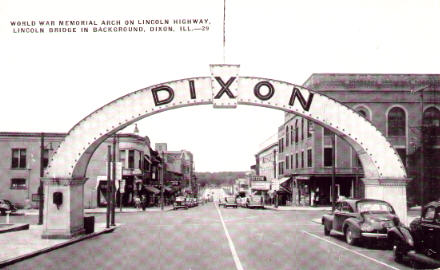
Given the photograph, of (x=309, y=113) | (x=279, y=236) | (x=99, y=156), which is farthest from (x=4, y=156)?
(x=309, y=113)

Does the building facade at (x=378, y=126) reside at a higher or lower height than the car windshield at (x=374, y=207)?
higher

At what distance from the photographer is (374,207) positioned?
17906 mm

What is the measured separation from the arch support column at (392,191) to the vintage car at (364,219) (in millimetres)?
255

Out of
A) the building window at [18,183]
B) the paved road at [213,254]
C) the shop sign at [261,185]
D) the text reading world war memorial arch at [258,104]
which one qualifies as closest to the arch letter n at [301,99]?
the text reading world war memorial arch at [258,104]

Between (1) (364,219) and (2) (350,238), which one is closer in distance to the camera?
(1) (364,219)

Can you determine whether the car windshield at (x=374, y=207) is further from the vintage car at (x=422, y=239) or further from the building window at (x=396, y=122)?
the building window at (x=396, y=122)

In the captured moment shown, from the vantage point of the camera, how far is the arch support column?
17219mm

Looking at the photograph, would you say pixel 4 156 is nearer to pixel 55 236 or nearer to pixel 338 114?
pixel 55 236

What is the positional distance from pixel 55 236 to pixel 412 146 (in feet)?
130

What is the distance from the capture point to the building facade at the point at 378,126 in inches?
1879

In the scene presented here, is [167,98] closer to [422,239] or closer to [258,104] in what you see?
[258,104]

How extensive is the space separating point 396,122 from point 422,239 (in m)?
40.9

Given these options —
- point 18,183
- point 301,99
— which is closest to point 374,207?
point 301,99

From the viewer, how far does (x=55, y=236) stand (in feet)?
60.0
